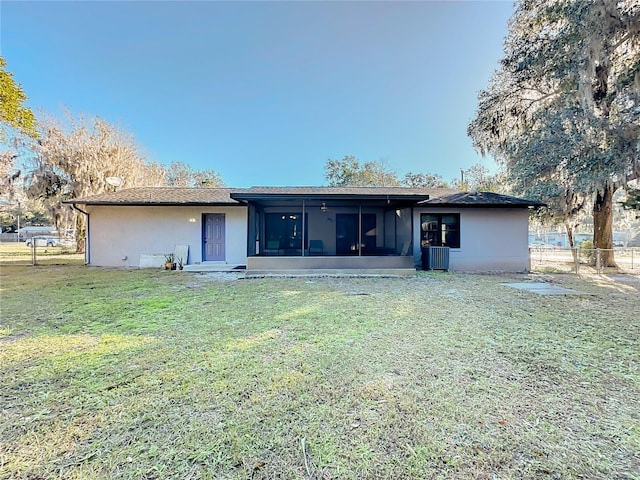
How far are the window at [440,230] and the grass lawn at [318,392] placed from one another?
6.04 meters

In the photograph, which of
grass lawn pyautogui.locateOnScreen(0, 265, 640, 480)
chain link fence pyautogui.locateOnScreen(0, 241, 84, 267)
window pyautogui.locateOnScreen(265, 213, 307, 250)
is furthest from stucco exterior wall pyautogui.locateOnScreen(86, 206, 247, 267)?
grass lawn pyautogui.locateOnScreen(0, 265, 640, 480)

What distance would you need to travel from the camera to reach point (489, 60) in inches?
517

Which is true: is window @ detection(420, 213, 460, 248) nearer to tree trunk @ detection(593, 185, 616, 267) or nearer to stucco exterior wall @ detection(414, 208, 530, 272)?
stucco exterior wall @ detection(414, 208, 530, 272)

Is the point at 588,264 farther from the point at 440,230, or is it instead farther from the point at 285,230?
the point at 285,230

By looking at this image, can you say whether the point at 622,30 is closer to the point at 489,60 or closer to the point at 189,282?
the point at 489,60

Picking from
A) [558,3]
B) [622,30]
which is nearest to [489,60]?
[558,3]

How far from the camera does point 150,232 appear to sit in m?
11.7

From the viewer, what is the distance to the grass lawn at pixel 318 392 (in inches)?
72.9

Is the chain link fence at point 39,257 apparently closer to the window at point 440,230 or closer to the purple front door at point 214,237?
the purple front door at point 214,237

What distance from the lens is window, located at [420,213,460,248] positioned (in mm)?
11461

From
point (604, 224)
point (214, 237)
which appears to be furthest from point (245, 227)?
point (604, 224)

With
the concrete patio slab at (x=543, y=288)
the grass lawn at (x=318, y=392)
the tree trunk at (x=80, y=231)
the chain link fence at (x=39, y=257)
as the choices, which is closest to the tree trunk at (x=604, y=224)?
the concrete patio slab at (x=543, y=288)

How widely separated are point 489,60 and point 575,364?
556 inches

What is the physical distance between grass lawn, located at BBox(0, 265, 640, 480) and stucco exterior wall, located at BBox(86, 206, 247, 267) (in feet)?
20.6
